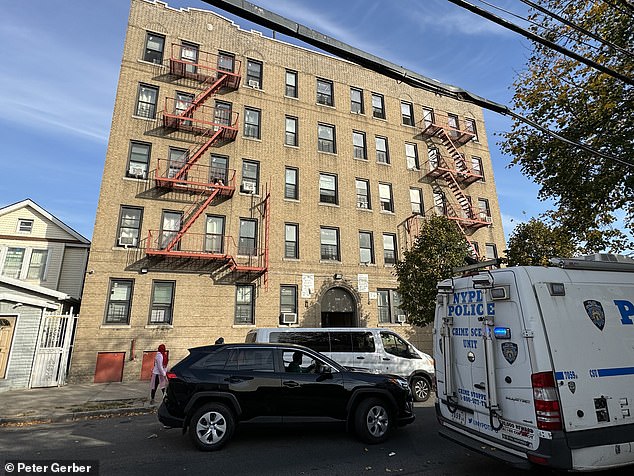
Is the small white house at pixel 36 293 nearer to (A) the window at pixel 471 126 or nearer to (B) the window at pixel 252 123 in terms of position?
(B) the window at pixel 252 123

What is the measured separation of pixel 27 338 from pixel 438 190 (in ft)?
74.9

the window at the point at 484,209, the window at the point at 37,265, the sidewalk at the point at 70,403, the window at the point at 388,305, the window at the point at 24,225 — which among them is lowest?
the sidewalk at the point at 70,403

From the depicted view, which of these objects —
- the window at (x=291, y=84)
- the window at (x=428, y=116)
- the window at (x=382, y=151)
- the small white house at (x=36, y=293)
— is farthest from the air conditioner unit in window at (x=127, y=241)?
the window at (x=428, y=116)

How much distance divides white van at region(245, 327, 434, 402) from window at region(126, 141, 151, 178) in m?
11.1

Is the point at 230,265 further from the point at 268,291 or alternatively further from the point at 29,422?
the point at 29,422

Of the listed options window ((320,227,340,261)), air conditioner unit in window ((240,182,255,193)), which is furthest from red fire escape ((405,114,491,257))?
air conditioner unit in window ((240,182,255,193))

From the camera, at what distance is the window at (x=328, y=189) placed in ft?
68.4

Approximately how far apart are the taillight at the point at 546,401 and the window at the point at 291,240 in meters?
15.3

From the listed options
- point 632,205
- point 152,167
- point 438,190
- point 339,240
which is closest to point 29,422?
point 152,167

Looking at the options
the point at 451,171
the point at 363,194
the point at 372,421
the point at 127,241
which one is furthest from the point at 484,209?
the point at 127,241

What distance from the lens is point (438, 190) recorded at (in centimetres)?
2378

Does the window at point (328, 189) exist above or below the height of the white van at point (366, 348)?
above

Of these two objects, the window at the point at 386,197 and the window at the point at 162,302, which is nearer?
the window at the point at 162,302

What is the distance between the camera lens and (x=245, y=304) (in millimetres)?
17703
